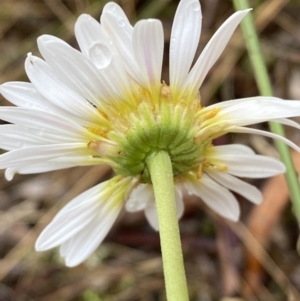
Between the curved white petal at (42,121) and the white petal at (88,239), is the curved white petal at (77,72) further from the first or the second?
the white petal at (88,239)

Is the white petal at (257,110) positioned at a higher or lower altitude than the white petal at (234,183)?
higher

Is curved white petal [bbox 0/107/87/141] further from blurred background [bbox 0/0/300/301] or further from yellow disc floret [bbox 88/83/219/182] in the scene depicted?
blurred background [bbox 0/0/300/301]

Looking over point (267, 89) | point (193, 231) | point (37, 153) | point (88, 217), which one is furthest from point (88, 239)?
point (193, 231)

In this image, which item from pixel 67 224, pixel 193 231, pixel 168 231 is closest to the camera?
pixel 168 231

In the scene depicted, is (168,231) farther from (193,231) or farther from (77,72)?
(193,231)

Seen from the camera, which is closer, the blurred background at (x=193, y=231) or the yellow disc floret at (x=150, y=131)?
the yellow disc floret at (x=150, y=131)

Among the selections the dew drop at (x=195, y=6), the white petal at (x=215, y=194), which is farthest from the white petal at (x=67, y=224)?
the dew drop at (x=195, y=6)

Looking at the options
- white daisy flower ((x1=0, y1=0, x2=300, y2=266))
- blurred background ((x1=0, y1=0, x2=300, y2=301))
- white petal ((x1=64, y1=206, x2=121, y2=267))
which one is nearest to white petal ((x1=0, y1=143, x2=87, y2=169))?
white daisy flower ((x1=0, y1=0, x2=300, y2=266))
